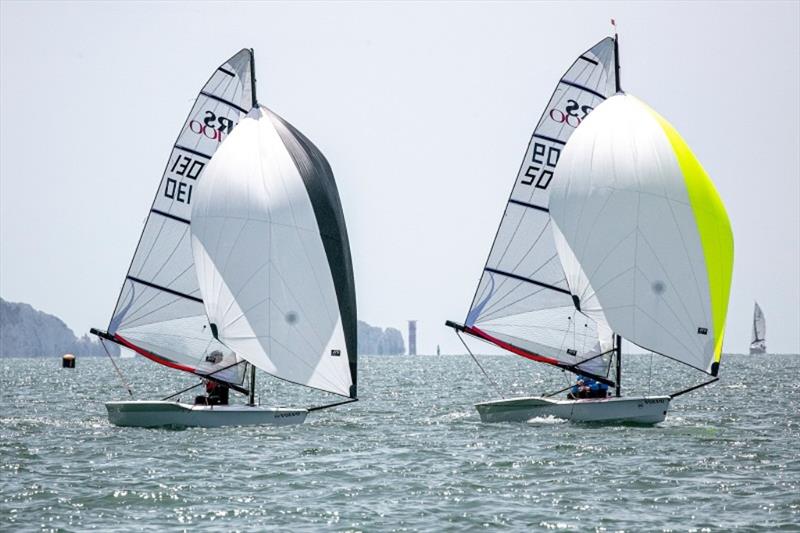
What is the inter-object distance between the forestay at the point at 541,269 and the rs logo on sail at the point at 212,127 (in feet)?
24.7

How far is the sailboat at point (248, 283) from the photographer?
30.0 metres

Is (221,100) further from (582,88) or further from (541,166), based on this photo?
(582,88)

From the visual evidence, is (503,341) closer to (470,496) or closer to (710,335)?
(710,335)

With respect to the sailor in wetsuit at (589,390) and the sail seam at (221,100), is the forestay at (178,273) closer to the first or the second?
the sail seam at (221,100)

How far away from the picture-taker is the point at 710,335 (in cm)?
3077

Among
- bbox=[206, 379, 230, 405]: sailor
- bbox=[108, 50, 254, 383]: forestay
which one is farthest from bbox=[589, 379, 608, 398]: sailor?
bbox=[206, 379, 230, 405]: sailor

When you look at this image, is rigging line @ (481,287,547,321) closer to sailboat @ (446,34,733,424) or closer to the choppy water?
sailboat @ (446,34,733,424)

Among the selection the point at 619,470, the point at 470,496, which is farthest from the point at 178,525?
the point at 619,470

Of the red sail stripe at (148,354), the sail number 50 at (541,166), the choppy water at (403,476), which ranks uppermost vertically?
the sail number 50 at (541,166)

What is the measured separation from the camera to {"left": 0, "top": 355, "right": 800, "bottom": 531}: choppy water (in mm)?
18812

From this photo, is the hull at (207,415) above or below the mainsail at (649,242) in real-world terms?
below

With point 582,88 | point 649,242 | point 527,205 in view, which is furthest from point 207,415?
point 582,88

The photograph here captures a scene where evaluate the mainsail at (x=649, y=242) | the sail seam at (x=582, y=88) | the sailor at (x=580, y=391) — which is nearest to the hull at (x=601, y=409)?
the sailor at (x=580, y=391)

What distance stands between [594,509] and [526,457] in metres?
5.92
